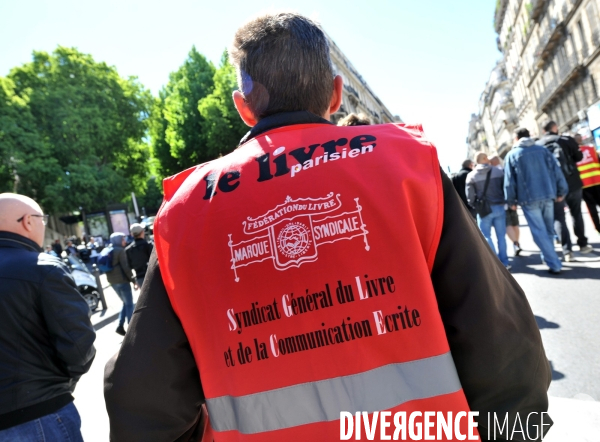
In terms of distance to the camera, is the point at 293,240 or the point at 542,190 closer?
the point at 293,240

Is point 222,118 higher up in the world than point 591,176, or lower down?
higher up

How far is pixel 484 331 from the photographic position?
1072mm

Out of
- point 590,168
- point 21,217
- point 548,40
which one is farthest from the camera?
point 548,40

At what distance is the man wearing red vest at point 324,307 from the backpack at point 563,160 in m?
7.49

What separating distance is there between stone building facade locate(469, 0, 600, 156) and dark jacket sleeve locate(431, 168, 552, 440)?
26533 mm

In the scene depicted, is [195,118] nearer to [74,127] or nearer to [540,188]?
[74,127]

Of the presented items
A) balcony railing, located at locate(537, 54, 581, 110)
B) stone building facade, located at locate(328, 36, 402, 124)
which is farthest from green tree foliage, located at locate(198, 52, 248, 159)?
balcony railing, located at locate(537, 54, 581, 110)

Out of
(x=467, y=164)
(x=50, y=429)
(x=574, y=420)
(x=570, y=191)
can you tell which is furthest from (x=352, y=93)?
(x=50, y=429)

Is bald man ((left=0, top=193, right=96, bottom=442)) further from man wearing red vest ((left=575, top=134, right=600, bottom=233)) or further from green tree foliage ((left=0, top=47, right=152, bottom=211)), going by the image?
green tree foliage ((left=0, top=47, right=152, bottom=211))

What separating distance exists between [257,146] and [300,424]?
2.24 feet

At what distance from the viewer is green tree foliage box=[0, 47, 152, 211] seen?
31422 millimetres

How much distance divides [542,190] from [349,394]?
260 inches

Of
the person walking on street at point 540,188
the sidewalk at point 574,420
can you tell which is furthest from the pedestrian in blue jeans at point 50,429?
the person walking on street at point 540,188

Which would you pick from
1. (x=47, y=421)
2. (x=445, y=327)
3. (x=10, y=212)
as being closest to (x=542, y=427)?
(x=445, y=327)
